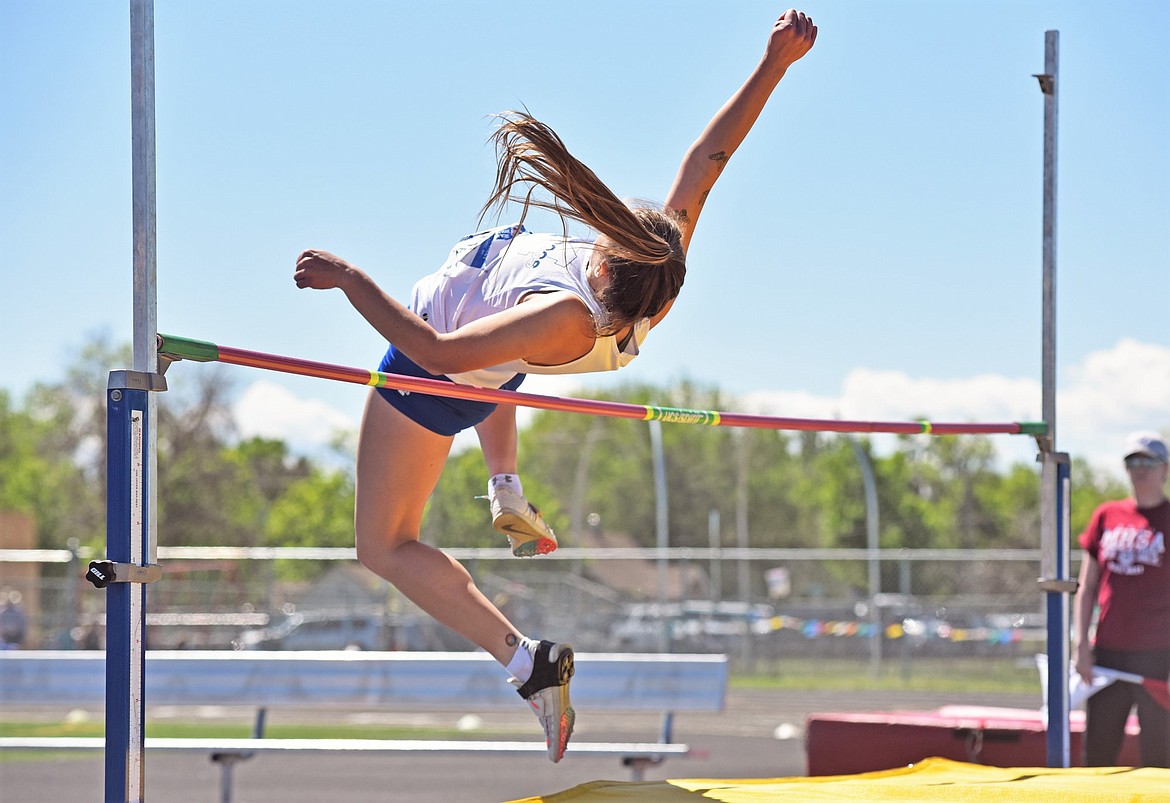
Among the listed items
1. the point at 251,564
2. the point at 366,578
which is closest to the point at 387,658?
the point at 251,564

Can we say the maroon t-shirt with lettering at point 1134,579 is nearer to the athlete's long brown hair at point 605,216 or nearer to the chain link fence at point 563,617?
the athlete's long brown hair at point 605,216

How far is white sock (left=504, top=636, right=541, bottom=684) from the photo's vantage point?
9.24ft

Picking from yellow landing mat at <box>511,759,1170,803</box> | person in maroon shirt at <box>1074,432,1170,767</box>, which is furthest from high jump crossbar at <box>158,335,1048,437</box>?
person in maroon shirt at <box>1074,432,1170,767</box>

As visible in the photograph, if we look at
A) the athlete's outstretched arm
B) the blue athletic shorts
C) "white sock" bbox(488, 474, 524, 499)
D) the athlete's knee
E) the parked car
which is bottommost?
the parked car

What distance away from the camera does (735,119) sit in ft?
9.86

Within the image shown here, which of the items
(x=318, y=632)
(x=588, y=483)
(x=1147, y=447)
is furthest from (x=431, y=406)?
(x=588, y=483)

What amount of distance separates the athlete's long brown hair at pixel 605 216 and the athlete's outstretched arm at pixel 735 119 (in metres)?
0.36

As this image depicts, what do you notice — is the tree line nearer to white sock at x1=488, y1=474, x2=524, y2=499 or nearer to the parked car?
the parked car

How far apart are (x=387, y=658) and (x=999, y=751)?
9.29 feet

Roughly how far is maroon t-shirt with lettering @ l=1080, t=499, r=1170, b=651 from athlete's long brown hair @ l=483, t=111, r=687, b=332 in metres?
2.71

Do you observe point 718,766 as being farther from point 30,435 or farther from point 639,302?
point 30,435

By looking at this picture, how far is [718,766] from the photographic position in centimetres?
849

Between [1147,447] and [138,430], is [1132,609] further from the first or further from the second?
[138,430]

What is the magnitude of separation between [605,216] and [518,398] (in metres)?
0.42
